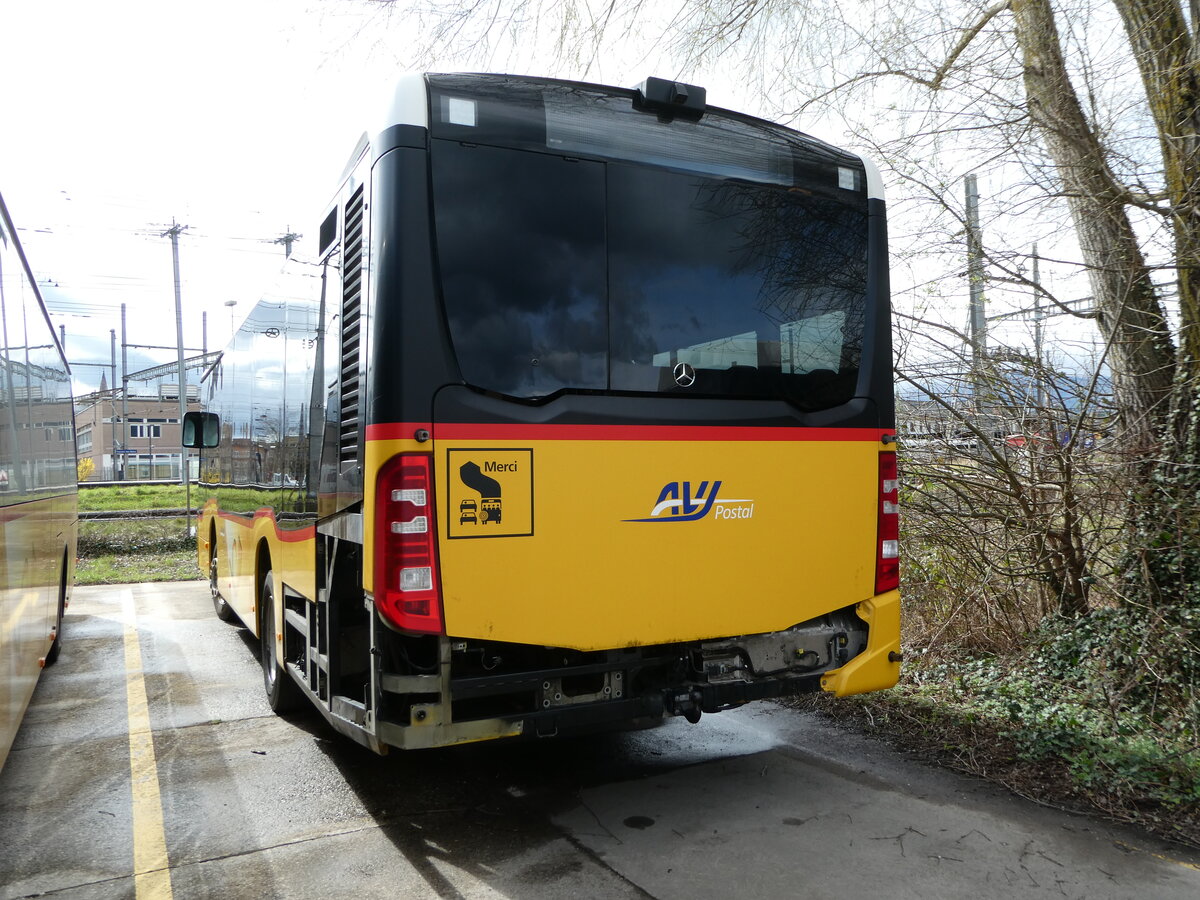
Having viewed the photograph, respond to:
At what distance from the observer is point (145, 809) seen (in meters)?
4.60

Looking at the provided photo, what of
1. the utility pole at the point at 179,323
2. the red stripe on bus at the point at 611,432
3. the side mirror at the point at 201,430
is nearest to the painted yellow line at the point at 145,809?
the red stripe on bus at the point at 611,432

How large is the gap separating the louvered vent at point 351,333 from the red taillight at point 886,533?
2704 millimetres

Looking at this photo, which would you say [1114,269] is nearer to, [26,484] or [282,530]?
[282,530]

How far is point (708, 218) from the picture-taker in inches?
171

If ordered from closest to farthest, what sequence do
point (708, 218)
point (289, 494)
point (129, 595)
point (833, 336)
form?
1. point (708, 218)
2. point (833, 336)
3. point (289, 494)
4. point (129, 595)

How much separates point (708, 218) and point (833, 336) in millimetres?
933

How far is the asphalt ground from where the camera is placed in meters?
3.69

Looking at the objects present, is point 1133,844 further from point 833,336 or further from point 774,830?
point 833,336

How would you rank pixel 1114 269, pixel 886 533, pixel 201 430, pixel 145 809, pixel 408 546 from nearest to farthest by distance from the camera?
pixel 408 546
pixel 145 809
pixel 886 533
pixel 1114 269
pixel 201 430

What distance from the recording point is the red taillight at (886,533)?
4.75m

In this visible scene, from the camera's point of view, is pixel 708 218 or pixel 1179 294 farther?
pixel 1179 294

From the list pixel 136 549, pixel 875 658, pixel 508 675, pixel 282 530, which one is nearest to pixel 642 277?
pixel 508 675

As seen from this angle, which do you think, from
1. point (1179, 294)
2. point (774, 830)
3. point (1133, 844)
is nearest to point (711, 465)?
point (774, 830)

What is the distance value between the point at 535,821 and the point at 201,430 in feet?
22.2
